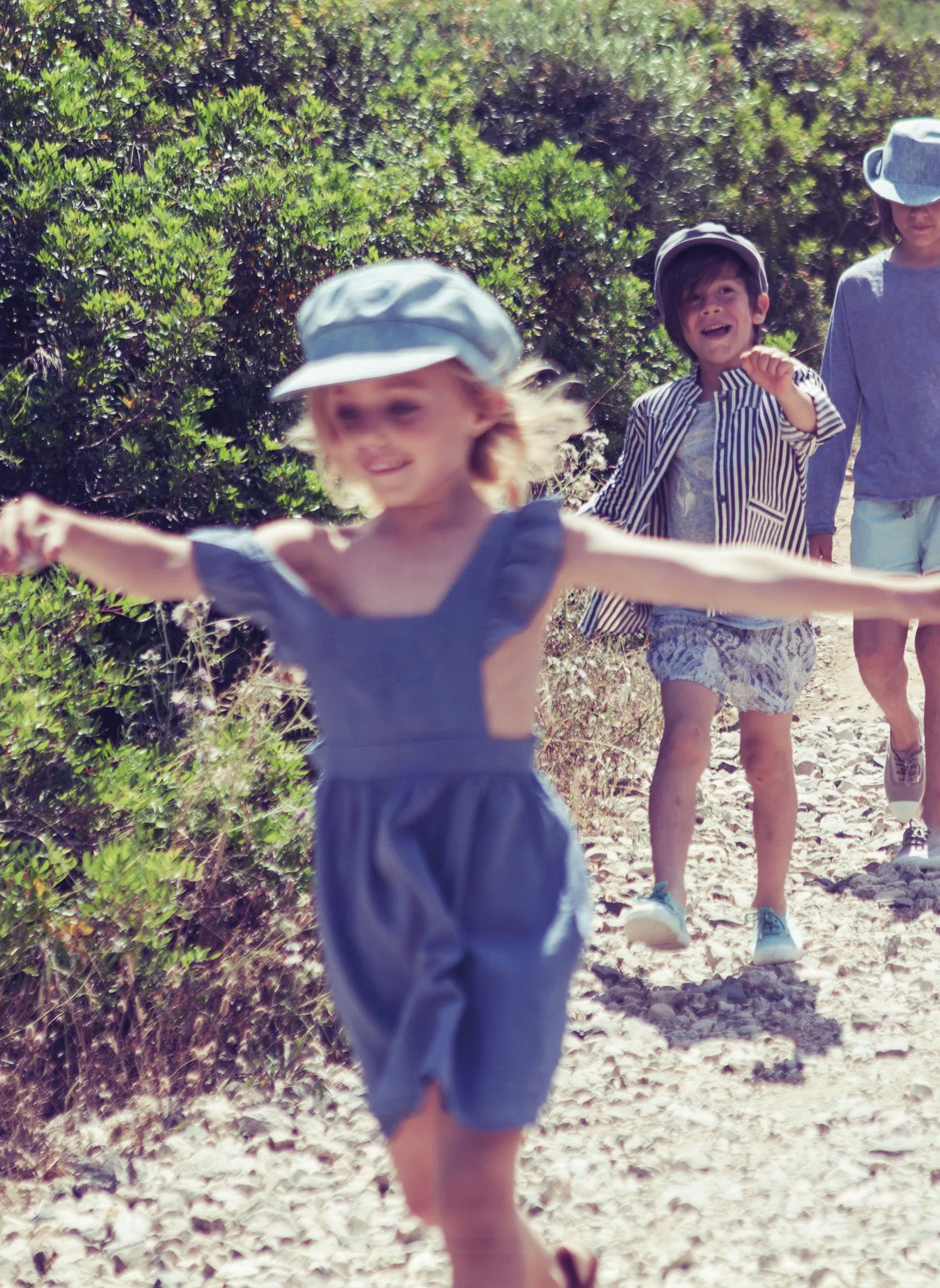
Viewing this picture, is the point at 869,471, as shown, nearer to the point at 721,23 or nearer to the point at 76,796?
the point at 76,796

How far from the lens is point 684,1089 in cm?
361

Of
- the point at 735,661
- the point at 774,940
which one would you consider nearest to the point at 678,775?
the point at 735,661

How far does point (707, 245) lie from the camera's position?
4.14 meters

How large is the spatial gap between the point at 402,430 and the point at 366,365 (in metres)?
0.13

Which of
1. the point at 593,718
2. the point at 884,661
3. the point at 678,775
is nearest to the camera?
the point at 678,775

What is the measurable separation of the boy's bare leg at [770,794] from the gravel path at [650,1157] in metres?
0.22

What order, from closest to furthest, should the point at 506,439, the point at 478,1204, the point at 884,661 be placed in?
1. the point at 478,1204
2. the point at 506,439
3. the point at 884,661

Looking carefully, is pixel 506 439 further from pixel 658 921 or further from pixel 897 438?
pixel 897 438

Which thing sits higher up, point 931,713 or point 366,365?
point 366,365

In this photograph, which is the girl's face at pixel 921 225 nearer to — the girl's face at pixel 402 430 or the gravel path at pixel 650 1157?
the gravel path at pixel 650 1157

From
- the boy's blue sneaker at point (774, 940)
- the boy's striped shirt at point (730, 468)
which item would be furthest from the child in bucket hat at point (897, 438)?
the boy's blue sneaker at point (774, 940)

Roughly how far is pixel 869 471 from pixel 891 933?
1380 mm

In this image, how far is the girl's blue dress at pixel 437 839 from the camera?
2.16m

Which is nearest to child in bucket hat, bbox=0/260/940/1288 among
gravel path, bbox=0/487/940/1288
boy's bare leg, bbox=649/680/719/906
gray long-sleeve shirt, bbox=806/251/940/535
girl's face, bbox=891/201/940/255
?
gravel path, bbox=0/487/940/1288
